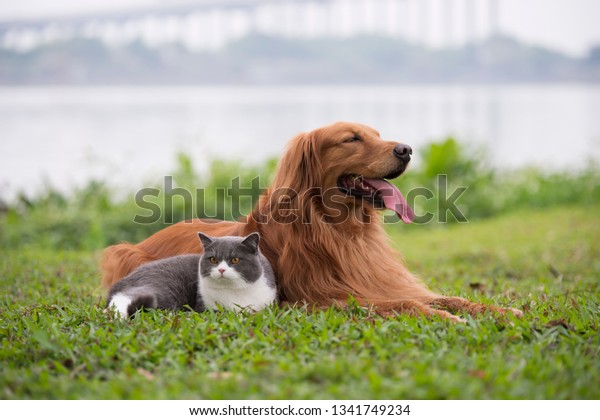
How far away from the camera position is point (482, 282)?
657cm

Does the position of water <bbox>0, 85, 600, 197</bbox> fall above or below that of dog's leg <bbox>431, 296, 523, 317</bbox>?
above

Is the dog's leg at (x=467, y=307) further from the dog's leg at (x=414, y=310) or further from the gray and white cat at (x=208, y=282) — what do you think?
the gray and white cat at (x=208, y=282)

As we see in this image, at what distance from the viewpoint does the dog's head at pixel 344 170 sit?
4.75 m

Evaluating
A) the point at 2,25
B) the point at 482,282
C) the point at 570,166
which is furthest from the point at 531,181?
the point at 2,25

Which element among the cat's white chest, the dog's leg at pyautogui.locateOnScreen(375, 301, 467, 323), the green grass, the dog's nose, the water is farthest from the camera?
the water

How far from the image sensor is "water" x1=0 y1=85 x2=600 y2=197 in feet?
39.1

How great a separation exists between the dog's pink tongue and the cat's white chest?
97cm

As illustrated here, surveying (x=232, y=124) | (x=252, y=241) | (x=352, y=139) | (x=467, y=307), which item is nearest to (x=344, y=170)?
(x=352, y=139)

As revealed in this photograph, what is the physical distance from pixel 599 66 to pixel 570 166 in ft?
25.8

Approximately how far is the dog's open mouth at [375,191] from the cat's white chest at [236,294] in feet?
2.83

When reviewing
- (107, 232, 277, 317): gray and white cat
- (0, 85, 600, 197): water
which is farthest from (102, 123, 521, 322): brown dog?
(0, 85, 600, 197): water

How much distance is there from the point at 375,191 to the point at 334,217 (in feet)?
1.08

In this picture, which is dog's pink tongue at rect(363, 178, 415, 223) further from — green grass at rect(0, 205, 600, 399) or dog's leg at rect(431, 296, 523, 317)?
green grass at rect(0, 205, 600, 399)

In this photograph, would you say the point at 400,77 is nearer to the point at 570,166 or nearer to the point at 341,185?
the point at 570,166
